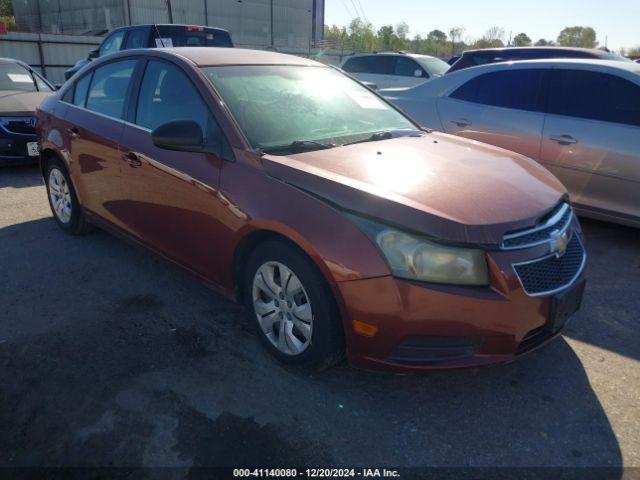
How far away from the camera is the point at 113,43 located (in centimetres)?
1106

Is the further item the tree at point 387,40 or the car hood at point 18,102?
the tree at point 387,40

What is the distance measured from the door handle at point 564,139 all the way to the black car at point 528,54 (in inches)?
115

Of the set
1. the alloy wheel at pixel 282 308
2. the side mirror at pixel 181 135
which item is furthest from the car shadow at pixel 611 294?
the side mirror at pixel 181 135

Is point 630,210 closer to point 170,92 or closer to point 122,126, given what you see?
point 170,92

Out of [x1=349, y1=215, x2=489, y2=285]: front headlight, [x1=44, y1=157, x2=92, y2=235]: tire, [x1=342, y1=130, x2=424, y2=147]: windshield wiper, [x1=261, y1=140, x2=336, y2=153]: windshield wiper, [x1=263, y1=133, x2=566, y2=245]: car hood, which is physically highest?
[x1=261, y1=140, x2=336, y2=153]: windshield wiper

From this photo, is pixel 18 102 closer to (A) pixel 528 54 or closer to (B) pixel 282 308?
(B) pixel 282 308

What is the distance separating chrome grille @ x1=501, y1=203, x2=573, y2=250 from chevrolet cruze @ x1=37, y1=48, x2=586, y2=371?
0.01m

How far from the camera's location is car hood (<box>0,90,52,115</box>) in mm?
7184

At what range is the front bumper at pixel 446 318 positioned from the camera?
231cm

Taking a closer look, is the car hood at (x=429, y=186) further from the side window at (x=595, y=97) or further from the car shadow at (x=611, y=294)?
the side window at (x=595, y=97)

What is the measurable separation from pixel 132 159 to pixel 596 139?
3.95 meters

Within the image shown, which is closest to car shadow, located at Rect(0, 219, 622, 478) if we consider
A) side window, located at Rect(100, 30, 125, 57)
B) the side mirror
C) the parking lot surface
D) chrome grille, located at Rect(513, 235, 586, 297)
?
the parking lot surface

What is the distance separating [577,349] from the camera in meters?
3.15

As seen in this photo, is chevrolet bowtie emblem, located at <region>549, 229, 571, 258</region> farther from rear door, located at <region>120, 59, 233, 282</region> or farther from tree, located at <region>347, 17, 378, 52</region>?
tree, located at <region>347, 17, 378, 52</region>
